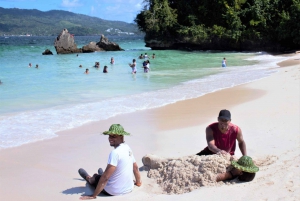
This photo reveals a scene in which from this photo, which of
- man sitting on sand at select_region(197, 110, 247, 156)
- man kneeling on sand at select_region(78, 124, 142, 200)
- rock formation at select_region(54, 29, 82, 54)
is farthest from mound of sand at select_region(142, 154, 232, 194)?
rock formation at select_region(54, 29, 82, 54)

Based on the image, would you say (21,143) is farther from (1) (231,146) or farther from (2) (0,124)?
(1) (231,146)

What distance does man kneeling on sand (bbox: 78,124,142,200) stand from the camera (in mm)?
4867

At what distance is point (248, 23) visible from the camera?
45.1m

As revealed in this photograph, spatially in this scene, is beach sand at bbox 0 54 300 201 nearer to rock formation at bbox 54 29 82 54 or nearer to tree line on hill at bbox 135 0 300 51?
tree line on hill at bbox 135 0 300 51

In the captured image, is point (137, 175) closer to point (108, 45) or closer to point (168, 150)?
point (168, 150)

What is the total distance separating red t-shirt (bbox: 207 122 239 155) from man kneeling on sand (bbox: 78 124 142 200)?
1317mm

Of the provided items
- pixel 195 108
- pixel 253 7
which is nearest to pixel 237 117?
pixel 195 108

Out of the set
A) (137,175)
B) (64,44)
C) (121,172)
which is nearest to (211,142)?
(137,175)

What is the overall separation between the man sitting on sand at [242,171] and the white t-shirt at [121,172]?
118cm

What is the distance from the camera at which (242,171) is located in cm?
502

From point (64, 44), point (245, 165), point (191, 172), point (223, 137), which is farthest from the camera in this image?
point (64, 44)

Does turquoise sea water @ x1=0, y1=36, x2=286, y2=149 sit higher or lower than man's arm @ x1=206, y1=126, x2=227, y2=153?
lower

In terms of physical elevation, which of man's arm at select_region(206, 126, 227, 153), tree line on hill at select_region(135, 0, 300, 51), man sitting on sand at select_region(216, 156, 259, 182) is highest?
tree line on hill at select_region(135, 0, 300, 51)

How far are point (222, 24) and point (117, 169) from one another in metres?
46.3
